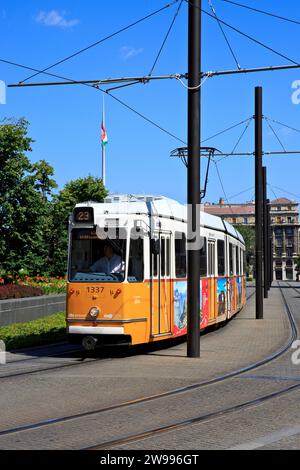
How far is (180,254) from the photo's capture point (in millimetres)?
14664

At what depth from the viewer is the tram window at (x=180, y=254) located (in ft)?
47.4

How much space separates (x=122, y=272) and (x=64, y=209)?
26.7 meters

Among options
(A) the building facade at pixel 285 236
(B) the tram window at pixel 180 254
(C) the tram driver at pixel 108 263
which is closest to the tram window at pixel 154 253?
(C) the tram driver at pixel 108 263

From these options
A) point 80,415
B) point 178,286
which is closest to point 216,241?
point 178,286

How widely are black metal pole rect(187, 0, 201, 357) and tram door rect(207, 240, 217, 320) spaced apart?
426 centimetres

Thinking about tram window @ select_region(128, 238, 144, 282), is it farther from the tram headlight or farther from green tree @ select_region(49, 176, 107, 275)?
green tree @ select_region(49, 176, 107, 275)

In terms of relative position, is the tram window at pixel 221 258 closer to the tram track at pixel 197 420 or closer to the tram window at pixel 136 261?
the tram window at pixel 136 261

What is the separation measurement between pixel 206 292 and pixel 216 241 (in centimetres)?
183

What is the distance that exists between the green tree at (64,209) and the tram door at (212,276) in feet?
42.4

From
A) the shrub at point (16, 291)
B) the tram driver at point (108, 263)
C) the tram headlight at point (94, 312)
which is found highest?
the tram driver at point (108, 263)

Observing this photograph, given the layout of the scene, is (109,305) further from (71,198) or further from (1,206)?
(71,198)

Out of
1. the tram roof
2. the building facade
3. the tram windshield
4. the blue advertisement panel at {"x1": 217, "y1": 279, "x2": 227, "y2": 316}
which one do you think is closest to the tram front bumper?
the tram windshield

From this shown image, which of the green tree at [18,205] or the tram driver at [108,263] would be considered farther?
the green tree at [18,205]
